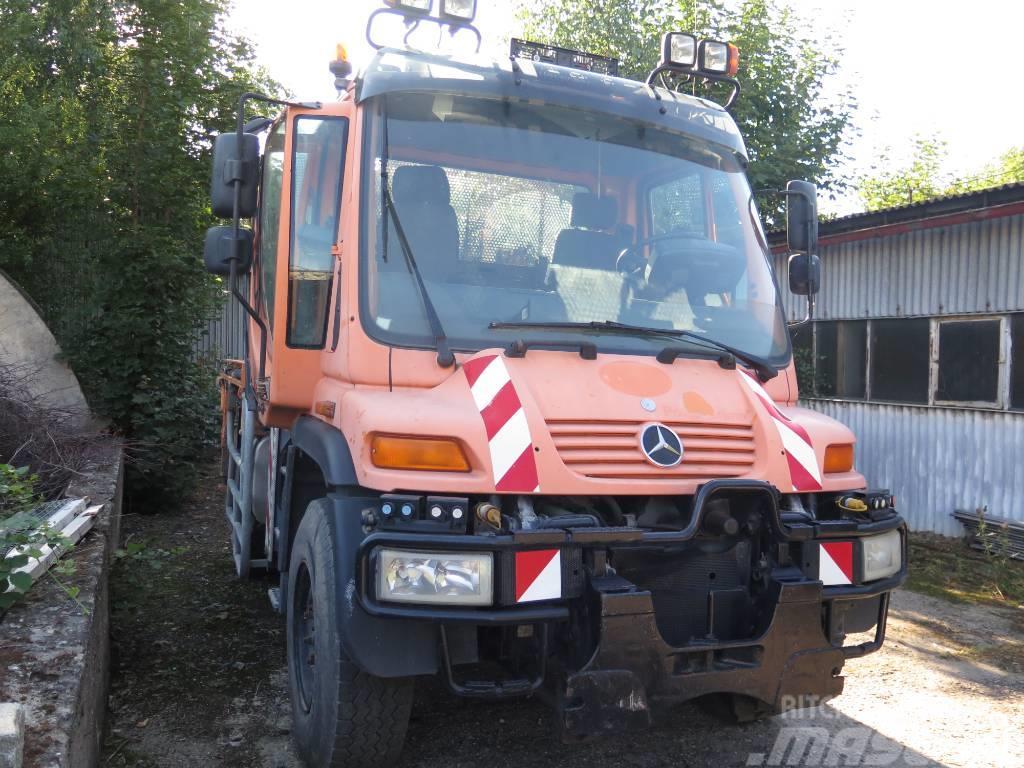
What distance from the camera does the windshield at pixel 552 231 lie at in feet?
10.5

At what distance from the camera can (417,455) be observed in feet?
8.96

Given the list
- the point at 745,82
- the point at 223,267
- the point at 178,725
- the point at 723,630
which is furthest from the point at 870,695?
the point at 745,82

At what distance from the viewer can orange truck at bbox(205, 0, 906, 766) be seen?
2.63 metres

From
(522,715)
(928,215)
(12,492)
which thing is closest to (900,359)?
(928,215)

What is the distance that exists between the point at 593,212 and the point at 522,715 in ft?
7.18

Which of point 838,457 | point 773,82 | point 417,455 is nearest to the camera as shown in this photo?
point 417,455

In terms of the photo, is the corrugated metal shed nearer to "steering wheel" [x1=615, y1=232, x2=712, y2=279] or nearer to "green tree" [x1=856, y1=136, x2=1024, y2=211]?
"steering wheel" [x1=615, y1=232, x2=712, y2=279]

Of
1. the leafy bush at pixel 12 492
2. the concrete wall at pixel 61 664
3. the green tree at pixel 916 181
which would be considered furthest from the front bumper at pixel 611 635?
the green tree at pixel 916 181

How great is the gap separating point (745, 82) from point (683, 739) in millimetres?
11030

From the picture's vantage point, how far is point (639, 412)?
2975mm

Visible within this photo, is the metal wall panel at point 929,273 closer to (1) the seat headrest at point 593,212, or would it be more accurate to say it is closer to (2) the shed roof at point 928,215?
(2) the shed roof at point 928,215

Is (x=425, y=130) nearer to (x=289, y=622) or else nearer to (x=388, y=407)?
(x=388, y=407)

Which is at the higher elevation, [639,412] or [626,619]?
[639,412]

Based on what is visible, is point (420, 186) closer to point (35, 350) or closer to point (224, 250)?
point (224, 250)
